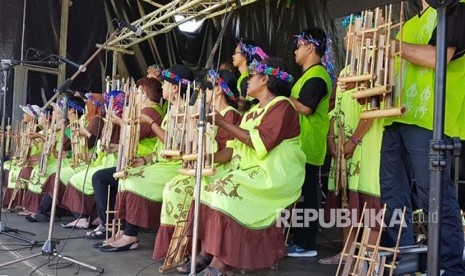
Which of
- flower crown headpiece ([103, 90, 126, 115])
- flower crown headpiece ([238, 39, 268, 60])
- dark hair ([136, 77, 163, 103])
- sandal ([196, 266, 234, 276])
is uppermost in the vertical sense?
flower crown headpiece ([238, 39, 268, 60])

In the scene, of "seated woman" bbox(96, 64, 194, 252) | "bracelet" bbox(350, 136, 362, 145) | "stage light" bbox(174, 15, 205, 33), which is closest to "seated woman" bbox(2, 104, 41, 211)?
"stage light" bbox(174, 15, 205, 33)

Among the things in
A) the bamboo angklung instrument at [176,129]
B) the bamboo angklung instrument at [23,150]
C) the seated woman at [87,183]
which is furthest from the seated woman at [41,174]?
the bamboo angklung instrument at [176,129]

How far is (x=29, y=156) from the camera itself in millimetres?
5066

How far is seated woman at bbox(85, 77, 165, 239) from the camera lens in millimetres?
3471

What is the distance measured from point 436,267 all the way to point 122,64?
553 cm

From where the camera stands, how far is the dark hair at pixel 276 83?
2609mm

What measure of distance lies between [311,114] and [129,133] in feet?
3.92

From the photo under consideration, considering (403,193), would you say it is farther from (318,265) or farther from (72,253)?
(72,253)

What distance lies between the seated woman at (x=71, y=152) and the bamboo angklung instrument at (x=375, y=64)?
2.40m

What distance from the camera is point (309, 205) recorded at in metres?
3.16

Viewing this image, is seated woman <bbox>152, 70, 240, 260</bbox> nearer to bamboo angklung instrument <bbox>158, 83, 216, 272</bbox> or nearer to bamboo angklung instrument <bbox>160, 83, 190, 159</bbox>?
bamboo angklung instrument <bbox>158, 83, 216, 272</bbox>

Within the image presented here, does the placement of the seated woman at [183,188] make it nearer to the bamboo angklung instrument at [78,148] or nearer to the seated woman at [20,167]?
the bamboo angklung instrument at [78,148]

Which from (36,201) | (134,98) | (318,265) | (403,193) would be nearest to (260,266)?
(318,265)

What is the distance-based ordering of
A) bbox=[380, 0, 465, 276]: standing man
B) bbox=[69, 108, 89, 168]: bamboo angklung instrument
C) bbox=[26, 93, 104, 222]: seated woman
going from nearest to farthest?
bbox=[380, 0, 465, 276]: standing man < bbox=[26, 93, 104, 222]: seated woman < bbox=[69, 108, 89, 168]: bamboo angklung instrument
